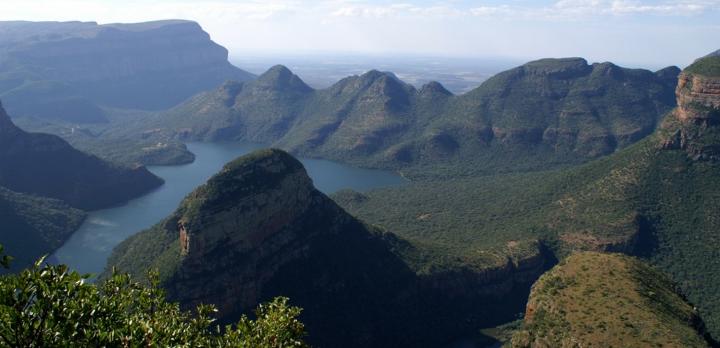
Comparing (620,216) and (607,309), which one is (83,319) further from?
(620,216)

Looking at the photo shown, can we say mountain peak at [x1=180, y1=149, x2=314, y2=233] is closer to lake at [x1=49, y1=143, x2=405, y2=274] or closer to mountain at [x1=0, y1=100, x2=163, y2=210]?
lake at [x1=49, y1=143, x2=405, y2=274]

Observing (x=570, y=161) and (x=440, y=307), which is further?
(x=570, y=161)

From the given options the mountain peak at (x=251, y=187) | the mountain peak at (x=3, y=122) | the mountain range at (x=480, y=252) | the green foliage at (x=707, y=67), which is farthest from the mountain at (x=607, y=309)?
the mountain peak at (x=3, y=122)

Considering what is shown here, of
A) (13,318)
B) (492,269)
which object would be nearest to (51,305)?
(13,318)

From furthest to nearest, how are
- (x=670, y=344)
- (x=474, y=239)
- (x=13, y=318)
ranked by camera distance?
(x=474, y=239) < (x=670, y=344) < (x=13, y=318)

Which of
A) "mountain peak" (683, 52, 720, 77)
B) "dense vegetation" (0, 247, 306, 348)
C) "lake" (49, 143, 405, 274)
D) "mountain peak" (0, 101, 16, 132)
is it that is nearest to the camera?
"dense vegetation" (0, 247, 306, 348)

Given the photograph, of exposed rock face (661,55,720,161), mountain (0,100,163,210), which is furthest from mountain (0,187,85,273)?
exposed rock face (661,55,720,161)

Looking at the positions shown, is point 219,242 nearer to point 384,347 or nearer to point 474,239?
point 384,347
